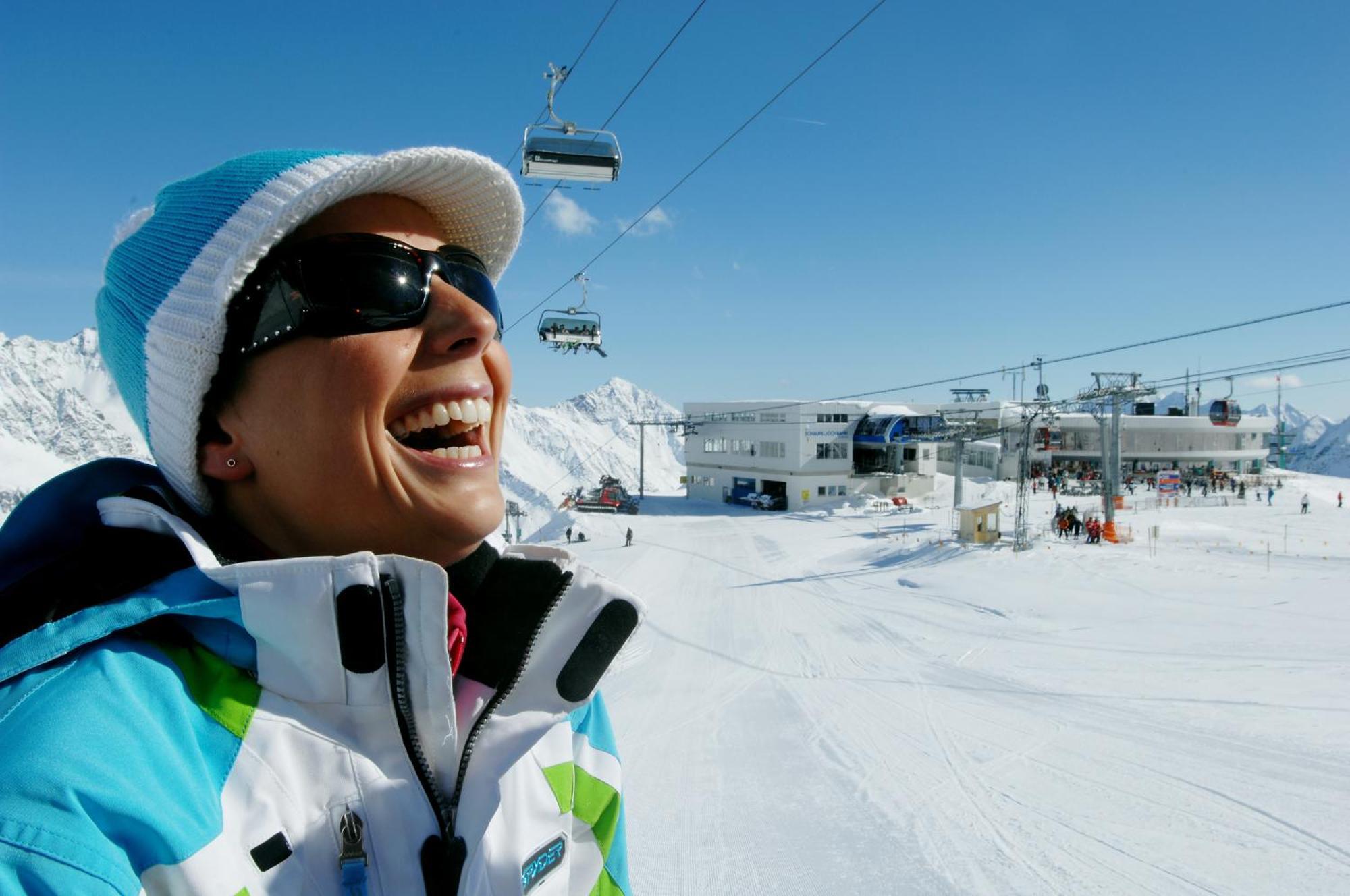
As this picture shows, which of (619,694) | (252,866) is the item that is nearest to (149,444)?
(252,866)

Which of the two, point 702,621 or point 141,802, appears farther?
point 702,621

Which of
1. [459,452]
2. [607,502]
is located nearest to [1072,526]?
[607,502]

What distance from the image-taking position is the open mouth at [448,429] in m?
1.35

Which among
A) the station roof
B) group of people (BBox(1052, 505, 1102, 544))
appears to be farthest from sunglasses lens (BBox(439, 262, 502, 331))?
group of people (BBox(1052, 505, 1102, 544))

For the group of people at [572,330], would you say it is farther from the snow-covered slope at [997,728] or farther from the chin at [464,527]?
the chin at [464,527]

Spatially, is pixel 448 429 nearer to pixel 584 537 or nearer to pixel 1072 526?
pixel 584 537

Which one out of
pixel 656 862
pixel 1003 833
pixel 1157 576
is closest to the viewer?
pixel 656 862

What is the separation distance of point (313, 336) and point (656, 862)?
15.7ft

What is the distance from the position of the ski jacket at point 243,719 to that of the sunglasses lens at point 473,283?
2.36 ft

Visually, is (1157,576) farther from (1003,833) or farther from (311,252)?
(311,252)

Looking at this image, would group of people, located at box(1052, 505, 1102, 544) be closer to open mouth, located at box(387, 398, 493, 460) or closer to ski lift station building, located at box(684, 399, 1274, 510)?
ski lift station building, located at box(684, 399, 1274, 510)

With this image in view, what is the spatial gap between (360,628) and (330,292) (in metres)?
0.67

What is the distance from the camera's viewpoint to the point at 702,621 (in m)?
14.4

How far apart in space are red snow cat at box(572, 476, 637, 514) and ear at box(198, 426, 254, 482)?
3274 centimetres
